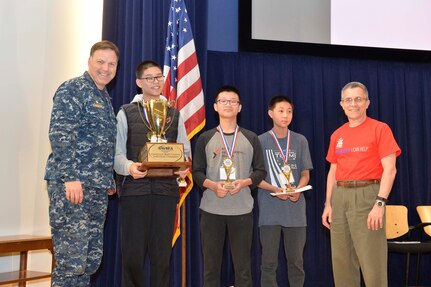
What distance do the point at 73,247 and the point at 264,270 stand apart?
1.72m

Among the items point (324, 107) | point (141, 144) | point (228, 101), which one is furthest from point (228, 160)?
point (324, 107)

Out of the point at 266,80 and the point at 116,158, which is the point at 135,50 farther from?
the point at 116,158

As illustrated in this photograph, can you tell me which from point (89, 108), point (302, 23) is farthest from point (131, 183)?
point (302, 23)

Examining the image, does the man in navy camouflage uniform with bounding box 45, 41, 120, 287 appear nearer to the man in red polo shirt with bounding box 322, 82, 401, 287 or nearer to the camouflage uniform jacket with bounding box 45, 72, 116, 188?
the camouflage uniform jacket with bounding box 45, 72, 116, 188

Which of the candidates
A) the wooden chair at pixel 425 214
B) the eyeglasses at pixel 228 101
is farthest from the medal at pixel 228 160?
the wooden chair at pixel 425 214

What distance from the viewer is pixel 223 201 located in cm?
360

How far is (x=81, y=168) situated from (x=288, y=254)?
1937 mm

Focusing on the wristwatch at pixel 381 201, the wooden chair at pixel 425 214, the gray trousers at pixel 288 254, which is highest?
the wristwatch at pixel 381 201

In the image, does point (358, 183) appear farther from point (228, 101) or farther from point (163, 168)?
point (163, 168)

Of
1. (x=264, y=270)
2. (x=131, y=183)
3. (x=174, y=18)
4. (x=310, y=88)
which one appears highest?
(x=174, y=18)

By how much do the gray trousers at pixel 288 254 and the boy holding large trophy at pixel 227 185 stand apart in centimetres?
35

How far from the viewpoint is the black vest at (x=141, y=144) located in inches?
124

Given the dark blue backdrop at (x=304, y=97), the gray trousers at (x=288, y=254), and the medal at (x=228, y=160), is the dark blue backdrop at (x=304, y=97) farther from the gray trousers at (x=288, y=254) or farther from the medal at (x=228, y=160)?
the medal at (x=228, y=160)

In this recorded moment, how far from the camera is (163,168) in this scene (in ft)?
10.2
